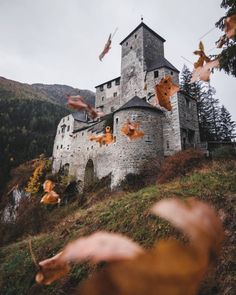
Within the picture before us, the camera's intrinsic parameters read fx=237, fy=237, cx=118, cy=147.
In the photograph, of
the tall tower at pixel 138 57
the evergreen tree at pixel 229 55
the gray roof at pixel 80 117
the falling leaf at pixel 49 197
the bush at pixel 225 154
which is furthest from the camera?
the gray roof at pixel 80 117

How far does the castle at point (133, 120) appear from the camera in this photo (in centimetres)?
1691

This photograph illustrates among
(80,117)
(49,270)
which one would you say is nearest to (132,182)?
(49,270)

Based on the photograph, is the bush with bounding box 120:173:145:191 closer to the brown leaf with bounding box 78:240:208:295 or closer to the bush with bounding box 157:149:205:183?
the bush with bounding box 157:149:205:183

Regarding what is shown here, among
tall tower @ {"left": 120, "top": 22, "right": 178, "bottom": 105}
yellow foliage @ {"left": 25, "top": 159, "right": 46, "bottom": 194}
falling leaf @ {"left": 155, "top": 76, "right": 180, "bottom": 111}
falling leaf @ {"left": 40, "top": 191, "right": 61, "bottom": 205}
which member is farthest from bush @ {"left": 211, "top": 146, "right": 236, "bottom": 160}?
yellow foliage @ {"left": 25, "top": 159, "right": 46, "bottom": 194}

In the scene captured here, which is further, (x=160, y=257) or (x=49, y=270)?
(x=49, y=270)

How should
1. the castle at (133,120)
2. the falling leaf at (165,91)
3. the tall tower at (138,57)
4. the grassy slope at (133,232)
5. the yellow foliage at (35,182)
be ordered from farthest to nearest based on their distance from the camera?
the yellow foliage at (35,182) → the tall tower at (138,57) → the castle at (133,120) → the grassy slope at (133,232) → the falling leaf at (165,91)

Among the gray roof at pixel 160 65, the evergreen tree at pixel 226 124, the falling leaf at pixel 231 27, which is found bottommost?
the falling leaf at pixel 231 27

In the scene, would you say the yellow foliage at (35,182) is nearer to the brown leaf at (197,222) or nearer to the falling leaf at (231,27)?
the falling leaf at (231,27)

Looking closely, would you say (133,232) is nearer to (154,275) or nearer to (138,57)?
(154,275)

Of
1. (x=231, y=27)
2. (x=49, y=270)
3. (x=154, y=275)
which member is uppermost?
(x=231, y=27)

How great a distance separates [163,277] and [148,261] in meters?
0.04

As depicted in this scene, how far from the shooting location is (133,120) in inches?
693

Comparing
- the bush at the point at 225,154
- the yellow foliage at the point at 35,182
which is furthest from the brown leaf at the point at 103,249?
the yellow foliage at the point at 35,182

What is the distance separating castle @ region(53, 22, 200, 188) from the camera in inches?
666
